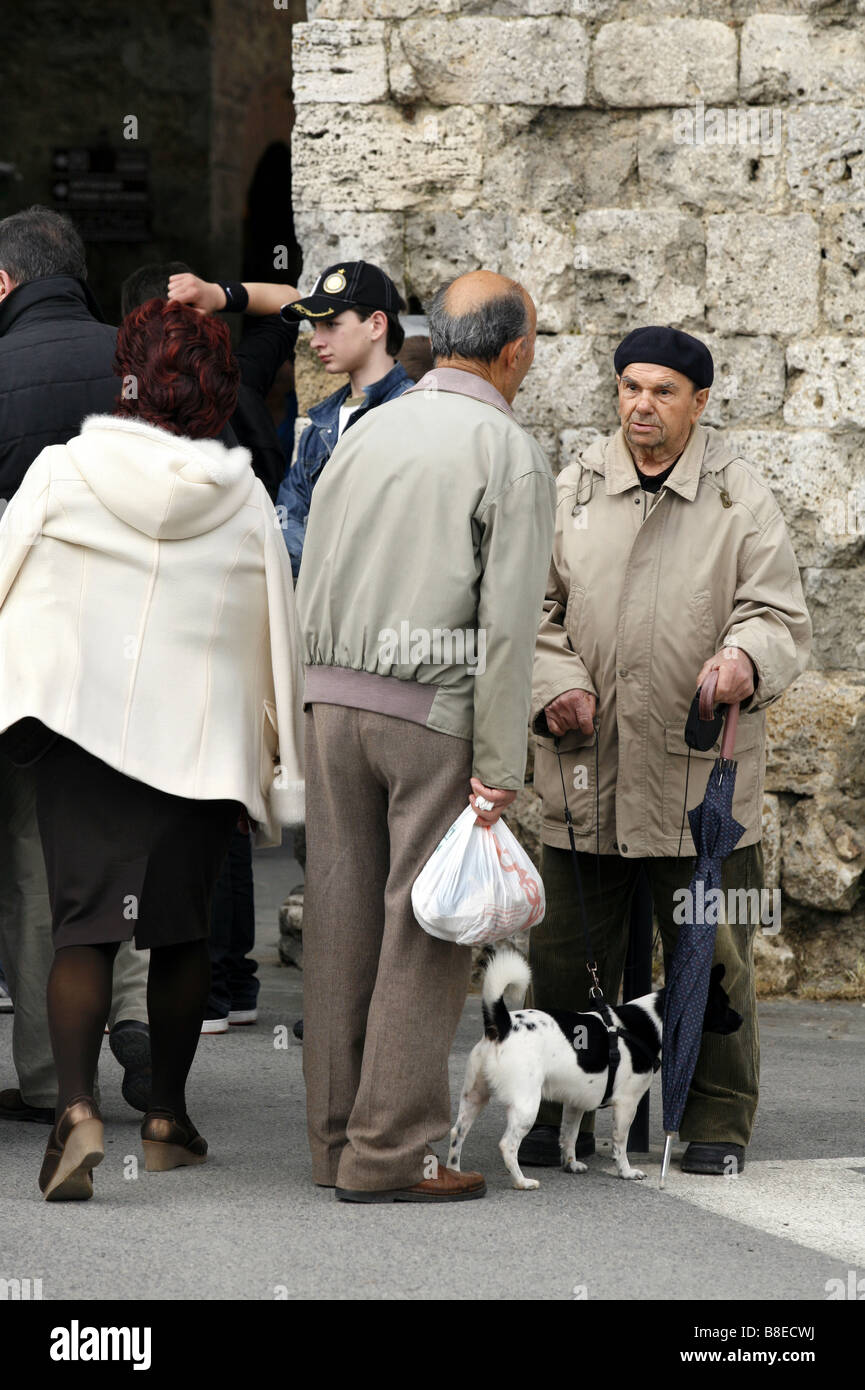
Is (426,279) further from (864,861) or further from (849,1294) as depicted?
(849,1294)

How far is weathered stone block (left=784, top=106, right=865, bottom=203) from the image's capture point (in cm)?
606

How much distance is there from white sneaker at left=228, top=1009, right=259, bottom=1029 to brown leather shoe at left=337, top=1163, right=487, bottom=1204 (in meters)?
1.85

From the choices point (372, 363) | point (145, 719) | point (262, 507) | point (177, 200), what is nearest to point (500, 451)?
point (262, 507)

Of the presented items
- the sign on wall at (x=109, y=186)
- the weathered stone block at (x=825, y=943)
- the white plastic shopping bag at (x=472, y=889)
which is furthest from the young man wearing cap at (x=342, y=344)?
the sign on wall at (x=109, y=186)

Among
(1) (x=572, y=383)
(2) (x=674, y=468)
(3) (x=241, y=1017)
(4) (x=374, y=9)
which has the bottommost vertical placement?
(3) (x=241, y=1017)

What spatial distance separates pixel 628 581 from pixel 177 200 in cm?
966

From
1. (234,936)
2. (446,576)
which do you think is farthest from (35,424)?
(234,936)

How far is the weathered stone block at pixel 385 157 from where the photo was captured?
20.5 ft

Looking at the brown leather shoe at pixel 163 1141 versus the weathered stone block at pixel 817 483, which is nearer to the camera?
the brown leather shoe at pixel 163 1141

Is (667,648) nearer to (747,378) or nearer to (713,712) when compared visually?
(713,712)

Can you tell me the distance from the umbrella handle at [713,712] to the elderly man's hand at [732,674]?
0.4 inches

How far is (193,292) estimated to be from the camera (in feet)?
17.3

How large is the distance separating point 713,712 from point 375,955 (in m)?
0.93

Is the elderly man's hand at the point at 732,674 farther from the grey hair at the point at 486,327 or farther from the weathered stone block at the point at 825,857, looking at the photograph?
the weathered stone block at the point at 825,857
